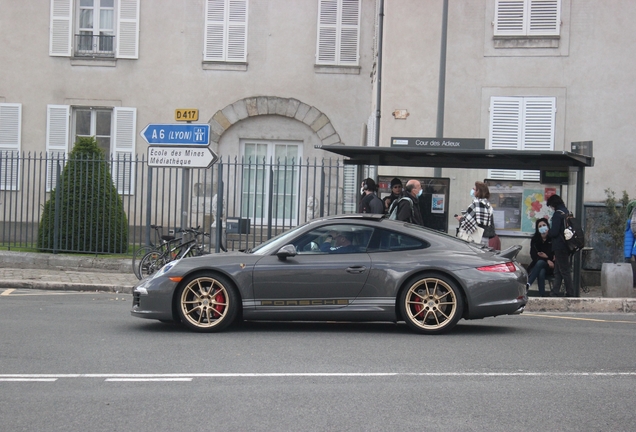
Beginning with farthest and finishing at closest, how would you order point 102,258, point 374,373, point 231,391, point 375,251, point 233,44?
point 233,44, point 102,258, point 375,251, point 374,373, point 231,391

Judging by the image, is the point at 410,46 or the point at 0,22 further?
the point at 0,22

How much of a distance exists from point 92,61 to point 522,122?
1092cm

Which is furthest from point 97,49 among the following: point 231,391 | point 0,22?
point 231,391

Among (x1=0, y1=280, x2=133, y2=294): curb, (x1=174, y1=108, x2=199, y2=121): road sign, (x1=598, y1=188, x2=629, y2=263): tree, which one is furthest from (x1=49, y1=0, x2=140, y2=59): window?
(x1=598, y1=188, x2=629, y2=263): tree

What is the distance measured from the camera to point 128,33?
22422 millimetres

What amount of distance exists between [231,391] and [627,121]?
45.0ft

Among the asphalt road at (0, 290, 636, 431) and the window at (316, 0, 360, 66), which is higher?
the window at (316, 0, 360, 66)

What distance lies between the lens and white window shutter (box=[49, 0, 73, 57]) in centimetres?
2245

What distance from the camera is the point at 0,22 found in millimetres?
22484

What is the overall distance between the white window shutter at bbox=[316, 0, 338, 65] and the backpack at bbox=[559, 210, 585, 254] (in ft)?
34.6

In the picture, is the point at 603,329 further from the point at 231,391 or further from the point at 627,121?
the point at 627,121

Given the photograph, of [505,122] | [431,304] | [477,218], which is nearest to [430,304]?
[431,304]

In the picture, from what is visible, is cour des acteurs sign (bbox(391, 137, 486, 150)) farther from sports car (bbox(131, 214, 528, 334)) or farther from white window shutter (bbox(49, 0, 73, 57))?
white window shutter (bbox(49, 0, 73, 57))

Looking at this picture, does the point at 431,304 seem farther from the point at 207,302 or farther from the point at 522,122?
the point at 522,122
